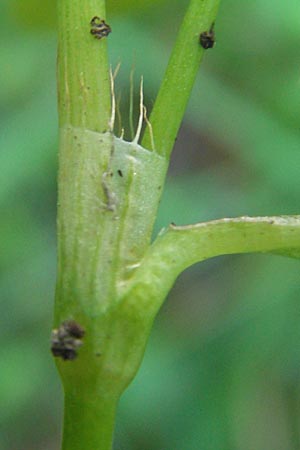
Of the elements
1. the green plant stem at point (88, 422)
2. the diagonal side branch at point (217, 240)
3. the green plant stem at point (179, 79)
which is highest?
the green plant stem at point (179, 79)

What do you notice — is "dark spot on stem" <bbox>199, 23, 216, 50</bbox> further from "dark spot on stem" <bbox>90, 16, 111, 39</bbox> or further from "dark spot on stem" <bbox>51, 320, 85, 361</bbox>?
"dark spot on stem" <bbox>51, 320, 85, 361</bbox>

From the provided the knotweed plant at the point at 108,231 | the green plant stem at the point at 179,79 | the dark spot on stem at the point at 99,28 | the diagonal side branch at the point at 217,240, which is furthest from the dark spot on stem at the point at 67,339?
the dark spot on stem at the point at 99,28

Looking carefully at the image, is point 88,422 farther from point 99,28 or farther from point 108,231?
point 99,28

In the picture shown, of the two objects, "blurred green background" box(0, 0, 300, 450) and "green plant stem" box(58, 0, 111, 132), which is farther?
"blurred green background" box(0, 0, 300, 450)

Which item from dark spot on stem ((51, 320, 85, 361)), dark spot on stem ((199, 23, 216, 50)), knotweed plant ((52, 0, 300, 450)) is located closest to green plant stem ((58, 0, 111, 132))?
knotweed plant ((52, 0, 300, 450))

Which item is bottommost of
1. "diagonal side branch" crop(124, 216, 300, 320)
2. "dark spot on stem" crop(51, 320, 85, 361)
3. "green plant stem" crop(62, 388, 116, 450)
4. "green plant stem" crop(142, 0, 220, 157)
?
"green plant stem" crop(62, 388, 116, 450)

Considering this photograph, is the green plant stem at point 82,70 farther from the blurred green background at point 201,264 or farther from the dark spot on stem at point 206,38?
the blurred green background at point 201,264
